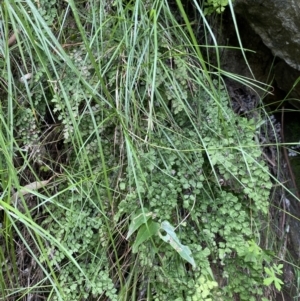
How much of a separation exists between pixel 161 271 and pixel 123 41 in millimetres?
656

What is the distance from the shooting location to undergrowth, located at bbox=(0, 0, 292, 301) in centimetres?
110

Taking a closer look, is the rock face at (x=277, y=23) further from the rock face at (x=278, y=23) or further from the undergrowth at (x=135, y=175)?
the undergrowth at (x=135, y=175)

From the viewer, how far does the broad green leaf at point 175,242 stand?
1056 mm

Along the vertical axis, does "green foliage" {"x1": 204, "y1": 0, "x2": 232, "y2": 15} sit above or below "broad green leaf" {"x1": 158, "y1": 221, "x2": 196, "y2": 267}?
above

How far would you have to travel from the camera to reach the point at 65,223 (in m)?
1.16

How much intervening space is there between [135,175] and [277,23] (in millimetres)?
669

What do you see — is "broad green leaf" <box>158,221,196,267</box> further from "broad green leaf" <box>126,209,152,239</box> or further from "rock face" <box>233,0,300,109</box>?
"rock face" <box>233,0,300,109</box>

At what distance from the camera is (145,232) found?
41.2 inches

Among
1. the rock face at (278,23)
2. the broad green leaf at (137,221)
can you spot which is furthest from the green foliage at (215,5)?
the broad green leaf at (137,221)

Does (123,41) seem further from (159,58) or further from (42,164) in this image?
(42,164)

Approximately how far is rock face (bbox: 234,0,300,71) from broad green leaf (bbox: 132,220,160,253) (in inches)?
28.2

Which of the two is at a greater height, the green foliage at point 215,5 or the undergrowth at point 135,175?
the green foliage at point 215,5

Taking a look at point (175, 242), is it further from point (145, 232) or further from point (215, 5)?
point (215, 5)

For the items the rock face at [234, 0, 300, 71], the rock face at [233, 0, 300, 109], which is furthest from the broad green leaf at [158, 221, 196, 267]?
the rock face at [234, 0, 300, 71]
